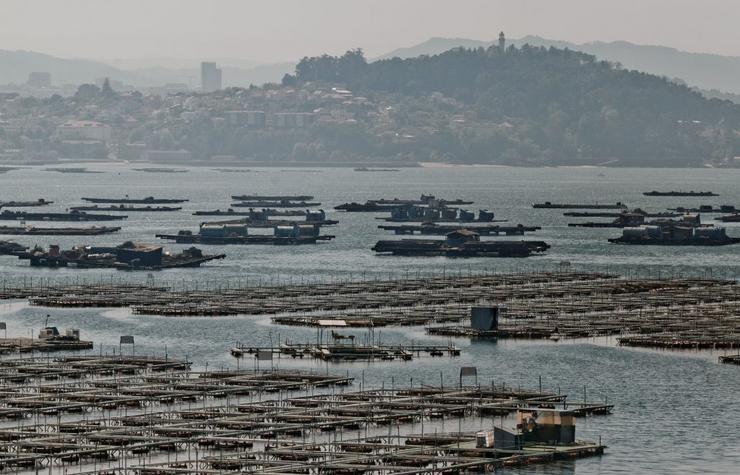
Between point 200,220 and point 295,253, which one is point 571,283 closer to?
point 295,253

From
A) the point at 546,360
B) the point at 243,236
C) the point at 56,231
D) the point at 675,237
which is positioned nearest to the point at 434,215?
the point at 243,236

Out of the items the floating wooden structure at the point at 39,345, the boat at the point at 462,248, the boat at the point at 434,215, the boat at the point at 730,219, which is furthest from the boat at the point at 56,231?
the floating wooden structure at the point at 39,345

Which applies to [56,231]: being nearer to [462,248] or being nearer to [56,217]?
[56,217]

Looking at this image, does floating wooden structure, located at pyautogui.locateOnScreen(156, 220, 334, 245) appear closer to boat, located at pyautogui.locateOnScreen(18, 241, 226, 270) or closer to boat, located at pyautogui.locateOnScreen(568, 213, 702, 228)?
boat, located at pyautogui.locateOnScreen(18, 241, 226, 270)

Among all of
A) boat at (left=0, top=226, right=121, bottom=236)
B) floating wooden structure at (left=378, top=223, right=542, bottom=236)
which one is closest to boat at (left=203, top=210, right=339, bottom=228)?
floating wooden structure at (left=378, top=223, right=542, bottom=236)

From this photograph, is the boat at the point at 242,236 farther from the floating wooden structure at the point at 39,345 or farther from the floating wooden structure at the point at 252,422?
the floating wooden structure at the point at 252,422

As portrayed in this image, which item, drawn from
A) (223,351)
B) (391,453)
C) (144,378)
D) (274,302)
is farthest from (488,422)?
(274,302)
